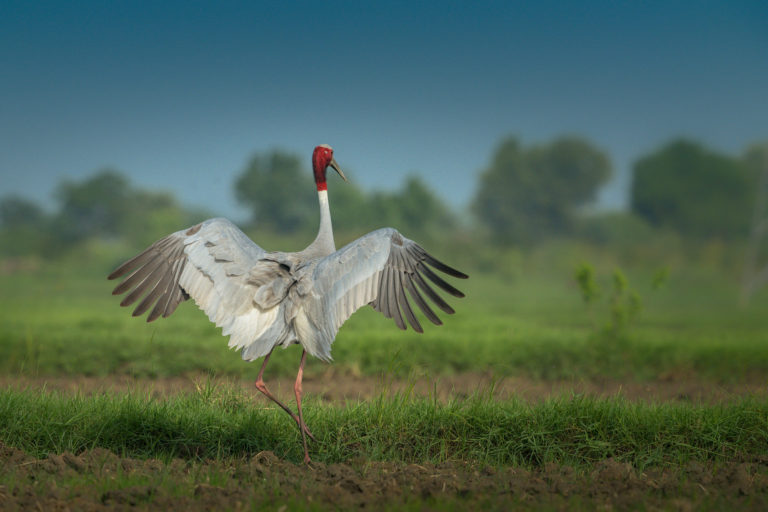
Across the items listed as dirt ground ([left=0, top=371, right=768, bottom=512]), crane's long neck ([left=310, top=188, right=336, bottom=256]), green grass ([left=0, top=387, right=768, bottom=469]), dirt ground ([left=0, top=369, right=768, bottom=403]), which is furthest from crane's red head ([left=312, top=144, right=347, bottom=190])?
dirt ground ([left=0, top=369, right=768, bottom=403])

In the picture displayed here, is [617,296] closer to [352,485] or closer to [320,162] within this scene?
[320,162]

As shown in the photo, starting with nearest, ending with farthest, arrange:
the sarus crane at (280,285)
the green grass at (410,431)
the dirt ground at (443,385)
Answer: the sarus crane at (280,285) → the green grass at (410,431) → the dirt ground at (443,385)

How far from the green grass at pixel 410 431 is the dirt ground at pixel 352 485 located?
315 mm

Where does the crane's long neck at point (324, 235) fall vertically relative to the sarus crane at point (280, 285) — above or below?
above

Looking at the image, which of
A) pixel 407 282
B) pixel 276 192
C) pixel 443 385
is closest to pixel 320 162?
pixel 407 282

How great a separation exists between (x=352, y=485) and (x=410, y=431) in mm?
1139

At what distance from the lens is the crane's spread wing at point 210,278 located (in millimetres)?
4910

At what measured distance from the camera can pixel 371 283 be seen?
4.91 meters

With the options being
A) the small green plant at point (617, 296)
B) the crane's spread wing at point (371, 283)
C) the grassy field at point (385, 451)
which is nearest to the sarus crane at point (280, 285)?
the crane's spread wing at point (371, 283)

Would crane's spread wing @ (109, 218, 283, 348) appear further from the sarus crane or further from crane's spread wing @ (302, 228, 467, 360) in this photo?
crane's spread wing @ (302, 228, 467, 360)

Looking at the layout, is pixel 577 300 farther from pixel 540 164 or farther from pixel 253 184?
pixel 253 184

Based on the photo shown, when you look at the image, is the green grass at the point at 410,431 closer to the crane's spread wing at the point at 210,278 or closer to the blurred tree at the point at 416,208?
the crane's spread wing at the point at 210,278

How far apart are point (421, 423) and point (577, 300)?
24.5m

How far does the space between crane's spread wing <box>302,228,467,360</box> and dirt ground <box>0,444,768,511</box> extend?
3.16 feet
